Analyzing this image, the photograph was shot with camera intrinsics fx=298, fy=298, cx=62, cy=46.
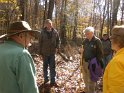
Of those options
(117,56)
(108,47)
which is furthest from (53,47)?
(117,56)

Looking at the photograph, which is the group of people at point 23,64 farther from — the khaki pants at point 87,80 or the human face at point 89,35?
the khaki pants at point 87,80

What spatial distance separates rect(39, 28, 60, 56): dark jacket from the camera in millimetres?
9578

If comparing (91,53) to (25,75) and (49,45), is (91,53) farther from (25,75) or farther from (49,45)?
(25,75)

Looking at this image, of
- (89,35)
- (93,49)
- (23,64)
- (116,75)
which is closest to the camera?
(23,64)

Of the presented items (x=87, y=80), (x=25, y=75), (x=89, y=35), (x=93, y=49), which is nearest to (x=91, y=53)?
(x=93, y=49)

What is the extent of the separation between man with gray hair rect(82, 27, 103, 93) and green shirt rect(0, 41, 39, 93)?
16.0 ft

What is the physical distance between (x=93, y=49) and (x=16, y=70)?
515 cm

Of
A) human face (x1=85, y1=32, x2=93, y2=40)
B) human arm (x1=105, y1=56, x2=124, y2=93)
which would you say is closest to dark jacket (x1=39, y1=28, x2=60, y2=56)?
human face (x1=85, y1=32, x2=93, y2=40)

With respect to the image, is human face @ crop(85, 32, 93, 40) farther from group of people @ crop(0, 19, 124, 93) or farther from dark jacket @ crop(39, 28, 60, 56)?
group of people @ crop(0, 19, 124, 93)

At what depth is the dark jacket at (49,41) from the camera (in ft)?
31.4

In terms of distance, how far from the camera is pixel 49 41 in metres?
9.66

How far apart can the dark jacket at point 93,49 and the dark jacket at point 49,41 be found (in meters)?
1.64

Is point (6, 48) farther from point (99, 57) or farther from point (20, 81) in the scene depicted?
point (99, 57)

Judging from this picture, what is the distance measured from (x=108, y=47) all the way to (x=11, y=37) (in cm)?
942
